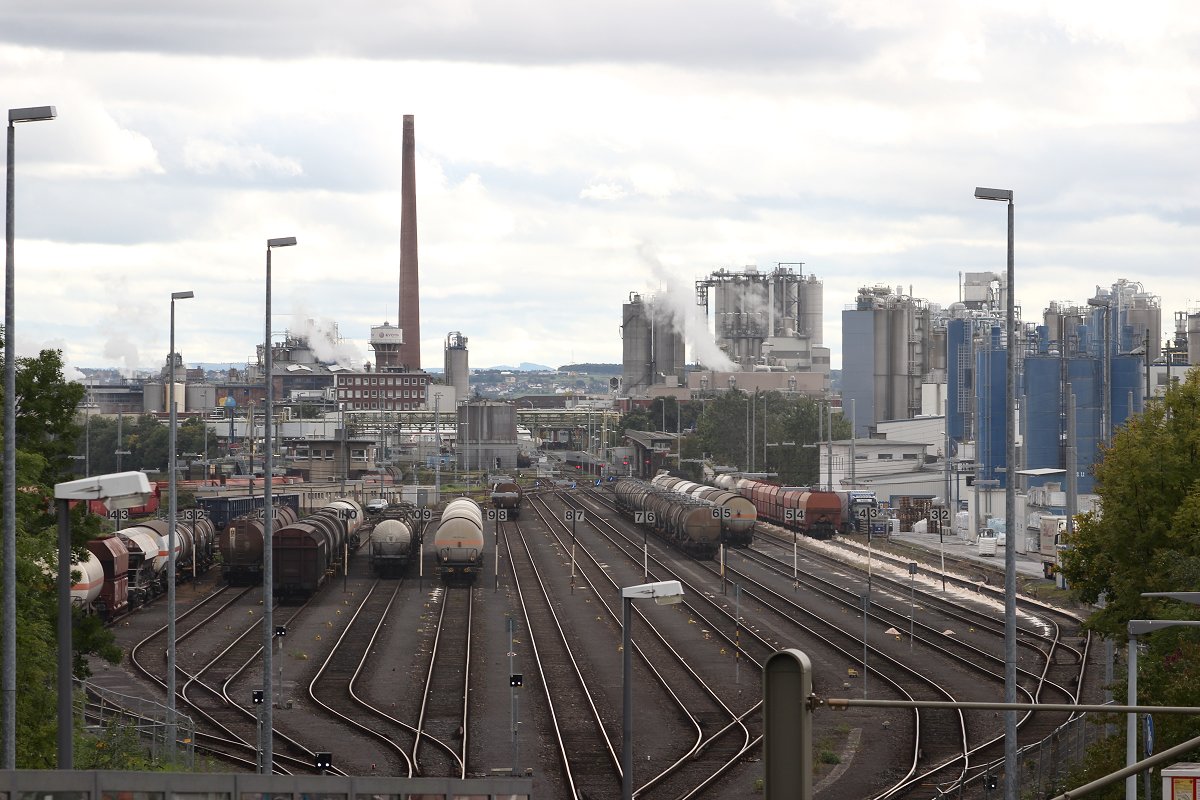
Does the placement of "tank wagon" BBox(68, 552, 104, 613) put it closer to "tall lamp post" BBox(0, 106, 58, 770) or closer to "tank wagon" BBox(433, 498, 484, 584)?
"tank wagon" BBox(433, 498, 484, 584)

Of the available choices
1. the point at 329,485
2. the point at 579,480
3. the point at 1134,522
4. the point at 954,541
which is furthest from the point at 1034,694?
the point at 579,480

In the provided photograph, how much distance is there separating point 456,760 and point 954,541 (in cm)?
5933

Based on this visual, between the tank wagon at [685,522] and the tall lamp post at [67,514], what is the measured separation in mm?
51292

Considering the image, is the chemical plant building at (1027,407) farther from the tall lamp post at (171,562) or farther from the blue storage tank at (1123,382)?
the tall lamp post at (171,562)

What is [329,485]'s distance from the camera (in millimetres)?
108938

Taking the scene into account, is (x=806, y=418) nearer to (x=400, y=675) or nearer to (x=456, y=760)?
(x=400, y=675)

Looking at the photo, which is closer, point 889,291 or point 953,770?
point 953,770

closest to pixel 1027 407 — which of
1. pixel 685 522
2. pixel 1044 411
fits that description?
pixel 1044 411

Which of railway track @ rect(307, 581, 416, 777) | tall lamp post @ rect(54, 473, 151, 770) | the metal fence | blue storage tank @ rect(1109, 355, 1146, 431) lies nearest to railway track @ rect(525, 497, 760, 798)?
the metal fence

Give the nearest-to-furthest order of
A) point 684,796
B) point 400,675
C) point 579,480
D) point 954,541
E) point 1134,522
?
point 684,796
point 1134,522
point 400,675
point 954,541
point 579,480

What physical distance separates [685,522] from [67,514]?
59095 millimetres

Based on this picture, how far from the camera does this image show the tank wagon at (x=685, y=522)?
72250 millimetres

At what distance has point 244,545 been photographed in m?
59.7

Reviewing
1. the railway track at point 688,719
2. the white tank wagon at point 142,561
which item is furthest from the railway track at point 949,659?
the white tank wagon at point 142,561
